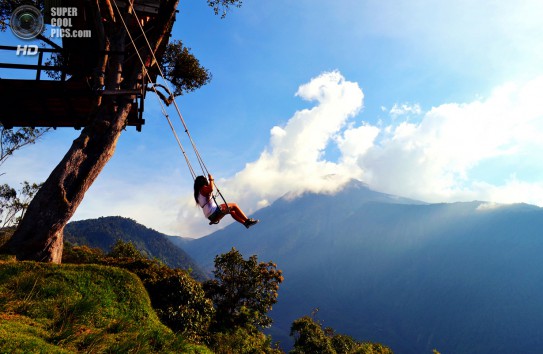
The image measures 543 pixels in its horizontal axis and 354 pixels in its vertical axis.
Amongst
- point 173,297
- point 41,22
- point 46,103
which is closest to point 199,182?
point 173,297

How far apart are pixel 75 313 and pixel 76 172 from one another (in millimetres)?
4897

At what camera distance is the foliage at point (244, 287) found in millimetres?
27172

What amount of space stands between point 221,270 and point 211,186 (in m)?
21.5

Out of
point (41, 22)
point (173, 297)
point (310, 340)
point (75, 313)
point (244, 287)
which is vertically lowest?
point (310, 340)

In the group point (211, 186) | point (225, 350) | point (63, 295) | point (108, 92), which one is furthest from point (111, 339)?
point (225, 350)

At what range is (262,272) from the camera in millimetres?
29672

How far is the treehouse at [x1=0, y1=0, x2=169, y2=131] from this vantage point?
12820mm

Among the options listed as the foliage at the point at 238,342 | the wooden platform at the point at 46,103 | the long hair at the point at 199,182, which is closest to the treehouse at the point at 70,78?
the wooden platform at the point at 46,103

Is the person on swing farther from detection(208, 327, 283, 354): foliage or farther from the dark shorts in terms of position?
detection(208, 327, 283, 354): foliage

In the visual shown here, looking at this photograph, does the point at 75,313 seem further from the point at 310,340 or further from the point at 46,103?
the point at 310,340

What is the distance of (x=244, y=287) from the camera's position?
1126 inches

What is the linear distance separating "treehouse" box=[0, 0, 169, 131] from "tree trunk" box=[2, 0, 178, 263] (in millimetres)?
404

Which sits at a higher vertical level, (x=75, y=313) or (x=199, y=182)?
(x=199, y=182)

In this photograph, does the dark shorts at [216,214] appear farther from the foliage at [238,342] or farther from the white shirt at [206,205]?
the foliage at [238,342]
